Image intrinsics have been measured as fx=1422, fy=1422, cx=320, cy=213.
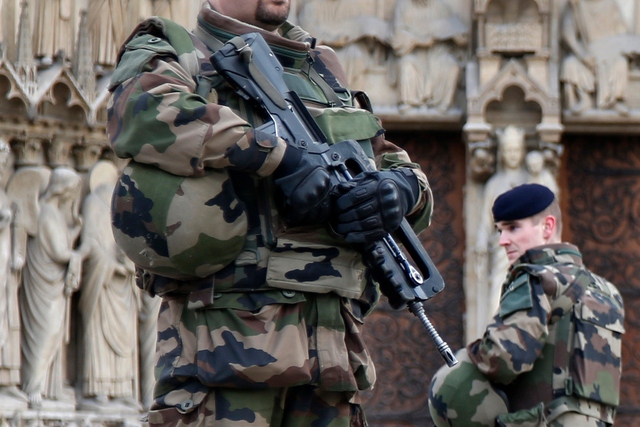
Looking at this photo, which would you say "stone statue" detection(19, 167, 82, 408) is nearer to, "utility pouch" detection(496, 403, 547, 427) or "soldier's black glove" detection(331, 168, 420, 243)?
"utility pouch" detection(496, 403, 547, 427)

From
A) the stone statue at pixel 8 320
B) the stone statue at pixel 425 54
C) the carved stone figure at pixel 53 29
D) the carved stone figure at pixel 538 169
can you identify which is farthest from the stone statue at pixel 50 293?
the carved stone figure at pixel 538 169

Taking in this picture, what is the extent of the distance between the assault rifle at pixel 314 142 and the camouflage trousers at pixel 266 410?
0.26 m

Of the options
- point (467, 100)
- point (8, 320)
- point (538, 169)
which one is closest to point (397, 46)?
point (467, 100)

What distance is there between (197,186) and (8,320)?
182 inches

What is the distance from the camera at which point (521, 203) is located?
185 inches

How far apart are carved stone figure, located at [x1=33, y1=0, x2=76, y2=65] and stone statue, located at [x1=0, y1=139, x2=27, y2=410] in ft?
2.16

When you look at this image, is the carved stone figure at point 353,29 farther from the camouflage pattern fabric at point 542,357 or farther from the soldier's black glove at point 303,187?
the soldier's black glove at point 303,187

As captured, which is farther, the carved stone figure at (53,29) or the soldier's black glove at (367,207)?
the carved stone figure at (53,29)

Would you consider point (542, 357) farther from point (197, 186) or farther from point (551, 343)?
point (197, 186)

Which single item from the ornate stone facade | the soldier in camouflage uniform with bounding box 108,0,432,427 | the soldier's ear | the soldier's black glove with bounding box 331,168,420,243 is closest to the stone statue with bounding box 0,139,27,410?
the ornate stone facade

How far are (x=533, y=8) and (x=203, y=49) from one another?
598cm

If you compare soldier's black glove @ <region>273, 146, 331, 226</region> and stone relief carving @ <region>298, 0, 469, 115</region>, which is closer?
soldier's black glove @ <region>273, 146, 331, 226</region>

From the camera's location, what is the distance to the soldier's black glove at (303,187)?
3.03 meters

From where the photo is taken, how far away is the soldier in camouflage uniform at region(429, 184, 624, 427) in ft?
14.3
